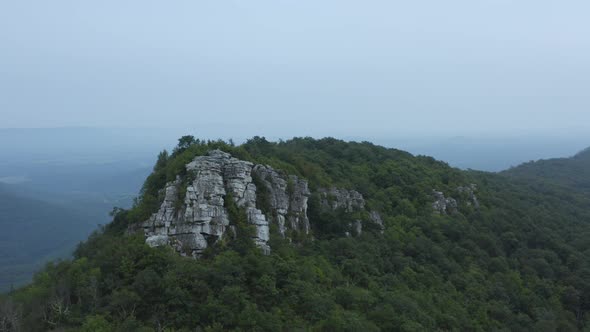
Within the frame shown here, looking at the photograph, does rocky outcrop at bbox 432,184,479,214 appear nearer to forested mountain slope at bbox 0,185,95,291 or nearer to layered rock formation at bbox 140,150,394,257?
layered rock formation at bbox 140,150,394,257

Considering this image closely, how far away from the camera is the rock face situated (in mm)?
20625

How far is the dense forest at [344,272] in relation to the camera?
16.9 meters

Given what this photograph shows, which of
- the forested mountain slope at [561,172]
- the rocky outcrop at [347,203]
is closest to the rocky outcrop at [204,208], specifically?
the rocky outcrop at [347,203]

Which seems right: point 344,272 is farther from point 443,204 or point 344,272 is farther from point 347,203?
point 443,204

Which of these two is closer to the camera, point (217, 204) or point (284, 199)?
point (217, 204)

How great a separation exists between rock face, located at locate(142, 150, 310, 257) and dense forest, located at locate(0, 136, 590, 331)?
30.4 inches

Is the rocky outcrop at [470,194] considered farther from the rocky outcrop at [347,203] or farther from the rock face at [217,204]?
the rock face at [217,204]

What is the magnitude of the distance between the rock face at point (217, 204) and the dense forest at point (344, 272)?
2.54 feet

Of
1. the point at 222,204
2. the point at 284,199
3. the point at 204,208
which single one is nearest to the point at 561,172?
the point at 284,199

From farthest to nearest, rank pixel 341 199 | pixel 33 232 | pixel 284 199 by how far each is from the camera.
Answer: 1. pixel 33 232
2. pixel 341 199
3. pixel 284 199

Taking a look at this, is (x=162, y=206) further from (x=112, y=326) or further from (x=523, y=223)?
(x=523, y=223)

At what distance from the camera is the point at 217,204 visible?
2192cm

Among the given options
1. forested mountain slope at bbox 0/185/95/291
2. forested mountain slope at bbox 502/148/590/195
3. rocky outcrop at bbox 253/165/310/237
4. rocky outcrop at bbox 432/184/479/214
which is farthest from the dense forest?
forested mountain slope at bbox 0/185/95/291

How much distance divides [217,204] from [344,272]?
784cm
